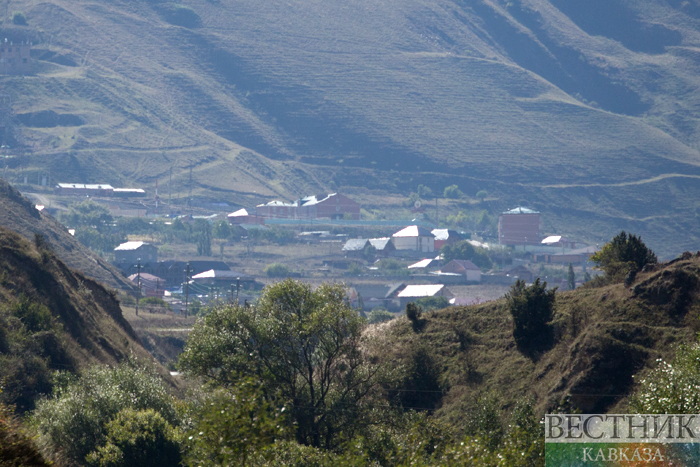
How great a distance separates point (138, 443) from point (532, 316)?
1946 centimetres

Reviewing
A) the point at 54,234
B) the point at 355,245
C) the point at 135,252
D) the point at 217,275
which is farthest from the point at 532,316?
the point at 355,245

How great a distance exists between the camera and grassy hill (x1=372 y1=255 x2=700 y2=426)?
2964 centimetres

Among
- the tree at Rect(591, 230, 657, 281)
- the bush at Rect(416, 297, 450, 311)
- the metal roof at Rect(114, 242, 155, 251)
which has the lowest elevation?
the bush at Rect(416, 297, 450, 311)

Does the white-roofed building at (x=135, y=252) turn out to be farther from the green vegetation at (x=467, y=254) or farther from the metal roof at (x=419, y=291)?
the green vegetation at (x=467, y=254)

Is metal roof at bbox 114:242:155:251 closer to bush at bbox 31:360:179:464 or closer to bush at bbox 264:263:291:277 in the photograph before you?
bush at bbox 264:263:291:277

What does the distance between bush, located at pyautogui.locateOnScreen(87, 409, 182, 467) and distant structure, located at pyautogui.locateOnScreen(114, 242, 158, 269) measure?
139 m

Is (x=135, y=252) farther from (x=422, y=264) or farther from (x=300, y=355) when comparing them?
(x=300, y=355)

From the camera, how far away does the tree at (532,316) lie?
3653 centimetres

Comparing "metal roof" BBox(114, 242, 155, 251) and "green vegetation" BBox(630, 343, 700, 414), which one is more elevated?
"metal roof" BBox(114, 242, 155, 251)

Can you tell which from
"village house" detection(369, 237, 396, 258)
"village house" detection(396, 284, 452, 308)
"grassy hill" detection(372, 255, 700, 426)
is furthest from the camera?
"village house" detection(369, 237, 396, 258)

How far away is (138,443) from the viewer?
26.9m

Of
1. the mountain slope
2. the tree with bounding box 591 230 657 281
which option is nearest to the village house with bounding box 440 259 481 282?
the mountain slope

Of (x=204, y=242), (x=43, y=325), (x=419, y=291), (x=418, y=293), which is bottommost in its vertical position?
(x=418, y=293)

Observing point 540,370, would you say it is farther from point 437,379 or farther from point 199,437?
point 199,437
